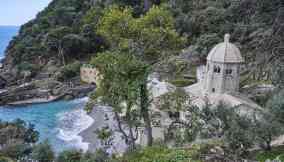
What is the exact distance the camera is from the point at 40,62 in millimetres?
64188

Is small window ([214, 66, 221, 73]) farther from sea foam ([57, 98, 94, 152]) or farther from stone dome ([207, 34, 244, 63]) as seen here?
sea foam ([57, 98, 94, 152])

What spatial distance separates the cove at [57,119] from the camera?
106ft

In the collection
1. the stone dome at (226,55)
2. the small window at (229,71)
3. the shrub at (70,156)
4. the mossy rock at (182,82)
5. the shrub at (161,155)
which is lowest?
the mossy rock at (182,82)

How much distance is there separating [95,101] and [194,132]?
650 cm

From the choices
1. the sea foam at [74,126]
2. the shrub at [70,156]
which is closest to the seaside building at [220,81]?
the shrub at [70,156]

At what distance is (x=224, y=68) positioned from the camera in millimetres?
26641

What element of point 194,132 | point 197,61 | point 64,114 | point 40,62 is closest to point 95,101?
point 194,132

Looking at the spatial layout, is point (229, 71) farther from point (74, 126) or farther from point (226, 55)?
point (74, 126)

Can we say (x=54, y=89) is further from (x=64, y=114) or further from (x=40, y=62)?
(x=40, y=62)

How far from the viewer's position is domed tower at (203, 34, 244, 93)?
26.4 m

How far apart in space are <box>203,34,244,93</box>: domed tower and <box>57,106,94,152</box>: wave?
520 inches

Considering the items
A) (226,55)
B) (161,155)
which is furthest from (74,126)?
(161,155)

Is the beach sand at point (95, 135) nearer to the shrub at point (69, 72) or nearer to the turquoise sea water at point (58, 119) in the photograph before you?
the turquoise sea water at point (58, 119)

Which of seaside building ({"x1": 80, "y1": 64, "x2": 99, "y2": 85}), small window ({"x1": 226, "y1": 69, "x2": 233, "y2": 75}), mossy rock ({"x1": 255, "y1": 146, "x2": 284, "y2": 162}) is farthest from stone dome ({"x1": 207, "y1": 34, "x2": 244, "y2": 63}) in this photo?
seaside building ({"x1": 80, "y1": 64, "x2": 99, "y2": 85})
